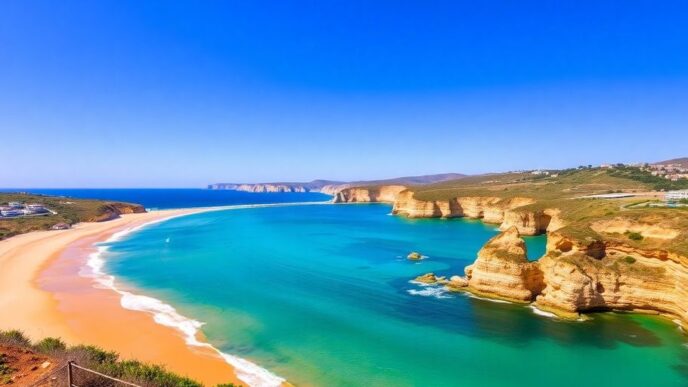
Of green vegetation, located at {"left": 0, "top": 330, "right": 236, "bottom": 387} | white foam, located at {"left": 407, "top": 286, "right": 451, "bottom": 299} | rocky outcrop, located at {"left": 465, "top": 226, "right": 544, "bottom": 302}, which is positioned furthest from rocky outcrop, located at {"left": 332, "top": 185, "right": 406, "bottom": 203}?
green vegetation, located at {"left": 0, "top": 330, "right": 236, "bottom": 387}

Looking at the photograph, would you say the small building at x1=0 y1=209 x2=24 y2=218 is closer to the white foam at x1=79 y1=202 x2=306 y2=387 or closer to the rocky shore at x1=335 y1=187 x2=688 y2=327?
the white foam at x1=79 y1=202 x2=306 y2=387

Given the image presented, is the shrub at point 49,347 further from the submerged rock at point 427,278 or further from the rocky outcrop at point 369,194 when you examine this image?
the rocky outcrop at point 369,194

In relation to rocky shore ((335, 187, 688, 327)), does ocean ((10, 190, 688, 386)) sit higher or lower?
lower

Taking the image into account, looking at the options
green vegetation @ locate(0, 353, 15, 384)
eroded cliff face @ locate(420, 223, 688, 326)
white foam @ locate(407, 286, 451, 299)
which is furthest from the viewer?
white foam @ locate(407, 286, 451, 299)

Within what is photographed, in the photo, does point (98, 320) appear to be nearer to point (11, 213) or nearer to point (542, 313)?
point (542, 313)

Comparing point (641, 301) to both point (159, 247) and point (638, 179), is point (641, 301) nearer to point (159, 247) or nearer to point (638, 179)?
point (159, 247)

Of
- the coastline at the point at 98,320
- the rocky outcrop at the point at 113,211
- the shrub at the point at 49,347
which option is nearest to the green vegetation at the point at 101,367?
the shrub at the point at 49,347

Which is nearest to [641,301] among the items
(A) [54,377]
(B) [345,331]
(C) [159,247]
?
(B) [345,331]

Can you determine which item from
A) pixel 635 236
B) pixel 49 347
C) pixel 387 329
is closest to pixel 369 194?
pixel 635 236
